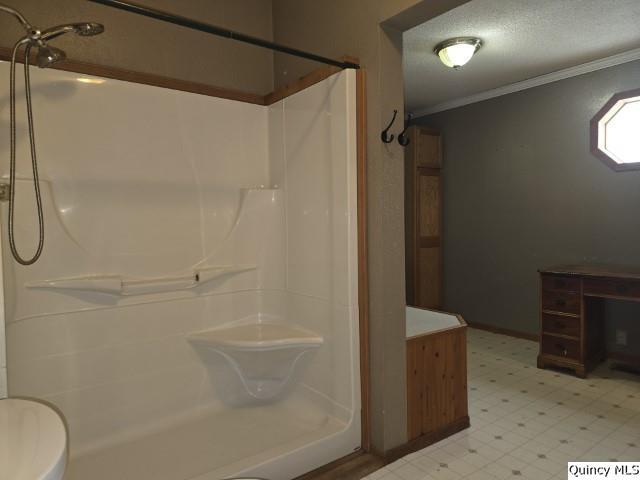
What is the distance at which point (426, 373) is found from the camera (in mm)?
2047

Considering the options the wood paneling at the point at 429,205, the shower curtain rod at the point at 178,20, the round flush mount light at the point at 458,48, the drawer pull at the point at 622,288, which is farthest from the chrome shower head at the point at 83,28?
the wood paneling at the point at 429,205

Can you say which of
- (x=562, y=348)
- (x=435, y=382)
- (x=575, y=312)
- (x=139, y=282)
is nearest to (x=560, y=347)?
(x=562, y=348)

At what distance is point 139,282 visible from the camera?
197 centimetres

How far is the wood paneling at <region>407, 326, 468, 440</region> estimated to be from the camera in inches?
78.3

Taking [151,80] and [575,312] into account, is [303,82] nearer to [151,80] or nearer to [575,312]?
[151,80]

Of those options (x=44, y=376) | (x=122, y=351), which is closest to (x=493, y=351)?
(x=122, y=351)

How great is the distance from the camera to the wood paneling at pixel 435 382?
78.3 inches

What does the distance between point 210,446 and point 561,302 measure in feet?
8.76

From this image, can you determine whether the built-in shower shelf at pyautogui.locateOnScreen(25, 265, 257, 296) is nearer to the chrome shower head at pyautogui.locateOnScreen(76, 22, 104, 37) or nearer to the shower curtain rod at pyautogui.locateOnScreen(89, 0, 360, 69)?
the chrome shower head at pyautogui.locateOnScreen(76, 22, 104, 37)

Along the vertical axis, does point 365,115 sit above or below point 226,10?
below

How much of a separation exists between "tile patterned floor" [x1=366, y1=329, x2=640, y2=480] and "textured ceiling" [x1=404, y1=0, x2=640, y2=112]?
94.6 inches

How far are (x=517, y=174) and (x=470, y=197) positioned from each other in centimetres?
55

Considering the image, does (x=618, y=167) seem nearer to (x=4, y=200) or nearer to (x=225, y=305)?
(x=225, y=305)

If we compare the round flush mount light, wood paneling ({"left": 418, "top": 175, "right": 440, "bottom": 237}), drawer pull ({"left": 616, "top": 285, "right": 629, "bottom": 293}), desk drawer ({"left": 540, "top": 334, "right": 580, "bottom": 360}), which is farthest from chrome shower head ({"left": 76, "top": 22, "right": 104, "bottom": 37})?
wood paneling ({"left": 418, "top": 175, "right": 440, "bottom": 237})
